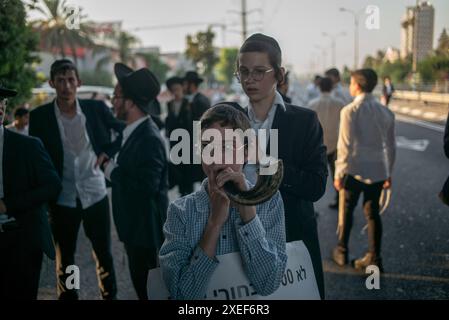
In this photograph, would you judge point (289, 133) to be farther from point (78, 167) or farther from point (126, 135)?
point (78, 167)

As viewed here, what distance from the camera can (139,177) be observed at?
2988 mm

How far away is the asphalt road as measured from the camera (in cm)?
376

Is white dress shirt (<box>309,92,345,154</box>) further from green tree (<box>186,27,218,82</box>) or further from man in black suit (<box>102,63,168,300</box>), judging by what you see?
green tree (<box>186,27,218,82</box>)

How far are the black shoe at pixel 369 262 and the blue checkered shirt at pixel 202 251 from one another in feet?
8.77

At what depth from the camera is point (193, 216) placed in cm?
168

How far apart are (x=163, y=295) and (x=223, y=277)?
0.29 meters

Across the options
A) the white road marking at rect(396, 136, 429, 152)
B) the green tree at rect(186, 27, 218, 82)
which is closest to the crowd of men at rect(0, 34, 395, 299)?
the white road marking at rect(396, 136, 429, 152)

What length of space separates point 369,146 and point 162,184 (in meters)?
2.01

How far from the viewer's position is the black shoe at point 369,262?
4082mm

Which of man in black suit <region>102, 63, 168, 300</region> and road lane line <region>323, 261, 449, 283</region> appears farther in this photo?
road lane line <region>323, 261, 449, 283</region>

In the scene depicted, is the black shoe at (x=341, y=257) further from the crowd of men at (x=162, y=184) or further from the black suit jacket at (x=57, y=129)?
the black suit jacket at (x=57, y=129)

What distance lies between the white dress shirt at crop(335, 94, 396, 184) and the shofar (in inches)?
109

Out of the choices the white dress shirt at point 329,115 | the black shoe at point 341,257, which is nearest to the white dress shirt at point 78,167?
the black shoe at point 341,257
